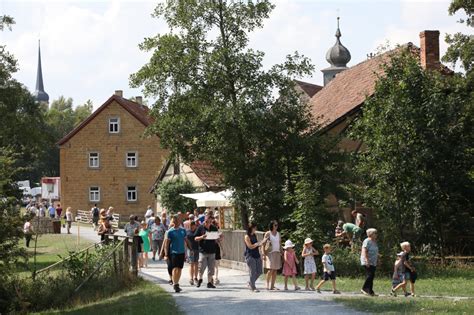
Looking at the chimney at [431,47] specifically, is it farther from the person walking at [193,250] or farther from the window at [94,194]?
the window at [94,194]

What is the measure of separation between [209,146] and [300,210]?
5089 millimetres

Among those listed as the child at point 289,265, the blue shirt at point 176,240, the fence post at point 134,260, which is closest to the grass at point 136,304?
the fence post at point 134,260

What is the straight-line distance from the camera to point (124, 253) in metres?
24.9

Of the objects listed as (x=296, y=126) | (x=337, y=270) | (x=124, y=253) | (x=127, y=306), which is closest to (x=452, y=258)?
(x=337, y=270)

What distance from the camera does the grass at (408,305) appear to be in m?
16.0

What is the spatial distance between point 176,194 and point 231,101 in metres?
20.9

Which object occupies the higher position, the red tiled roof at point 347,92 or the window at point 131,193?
the red tiled roof at point 347,92

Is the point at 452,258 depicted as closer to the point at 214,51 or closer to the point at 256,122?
the point at 256,122

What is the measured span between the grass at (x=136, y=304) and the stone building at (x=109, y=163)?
46.0 metres

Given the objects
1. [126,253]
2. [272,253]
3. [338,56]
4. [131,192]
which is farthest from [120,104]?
[272,253]

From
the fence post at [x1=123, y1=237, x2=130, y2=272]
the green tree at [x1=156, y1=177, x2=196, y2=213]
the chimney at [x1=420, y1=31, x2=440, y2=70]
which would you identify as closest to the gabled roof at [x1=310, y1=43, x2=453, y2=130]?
the chimney at [x1=420, y1=31, x2=440, y2=70]

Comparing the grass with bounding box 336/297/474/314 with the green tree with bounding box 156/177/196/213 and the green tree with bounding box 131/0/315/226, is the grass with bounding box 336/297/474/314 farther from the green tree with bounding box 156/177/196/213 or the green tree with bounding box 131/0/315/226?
the green tree with bounding box 156/177/196/213

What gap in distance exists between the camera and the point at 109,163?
69.5 metres

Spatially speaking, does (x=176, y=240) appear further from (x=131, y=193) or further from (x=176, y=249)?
(x=131, y=193)
